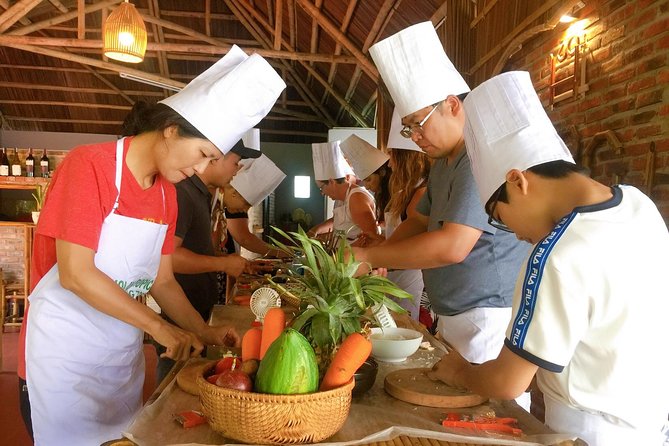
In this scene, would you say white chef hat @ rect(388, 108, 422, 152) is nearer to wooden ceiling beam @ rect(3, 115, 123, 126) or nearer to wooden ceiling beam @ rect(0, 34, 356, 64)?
wooden ceiling beam @ rect(0, 34, 356, 64)

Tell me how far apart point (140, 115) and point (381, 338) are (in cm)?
118

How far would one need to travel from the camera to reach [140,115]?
2086mm

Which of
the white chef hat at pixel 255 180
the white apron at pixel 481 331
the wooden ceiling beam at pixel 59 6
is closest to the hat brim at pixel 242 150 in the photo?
the white chef hat at pixel 255 180

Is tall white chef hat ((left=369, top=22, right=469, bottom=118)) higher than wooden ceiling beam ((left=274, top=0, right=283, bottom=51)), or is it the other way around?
wooden ceiling beam ((left=274, top=0, right=283, bottom=51))

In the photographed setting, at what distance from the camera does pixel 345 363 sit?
47.7 inches

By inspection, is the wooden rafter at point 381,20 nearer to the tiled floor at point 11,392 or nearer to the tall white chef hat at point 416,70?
the tall white chef hat at point 416,70

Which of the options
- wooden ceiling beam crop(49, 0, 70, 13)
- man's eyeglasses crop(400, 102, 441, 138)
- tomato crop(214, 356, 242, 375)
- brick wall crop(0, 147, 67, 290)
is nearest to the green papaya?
tomato crop(214, 356, 242, 375)

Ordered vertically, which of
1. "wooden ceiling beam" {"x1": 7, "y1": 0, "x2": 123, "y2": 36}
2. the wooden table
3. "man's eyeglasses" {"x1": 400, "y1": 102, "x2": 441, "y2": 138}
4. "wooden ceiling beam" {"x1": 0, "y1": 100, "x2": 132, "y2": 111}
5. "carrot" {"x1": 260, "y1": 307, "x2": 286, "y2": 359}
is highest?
"wooden ceiling beam" {"x1": 7, "y1": 0, "x2": 123, "y2": 36}

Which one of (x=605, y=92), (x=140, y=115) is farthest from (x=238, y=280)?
(x=605, y=92)

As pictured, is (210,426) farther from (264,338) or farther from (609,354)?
(609,354)

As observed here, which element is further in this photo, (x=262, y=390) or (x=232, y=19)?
(x=232, y=19)

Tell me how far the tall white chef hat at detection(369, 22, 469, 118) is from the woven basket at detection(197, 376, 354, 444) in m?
1.44

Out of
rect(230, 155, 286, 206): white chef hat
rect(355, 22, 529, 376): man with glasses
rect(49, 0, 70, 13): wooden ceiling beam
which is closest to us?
rect(355, 22, 529, 376): man with glasses

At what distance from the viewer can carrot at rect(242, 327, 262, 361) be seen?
4.38 ft
